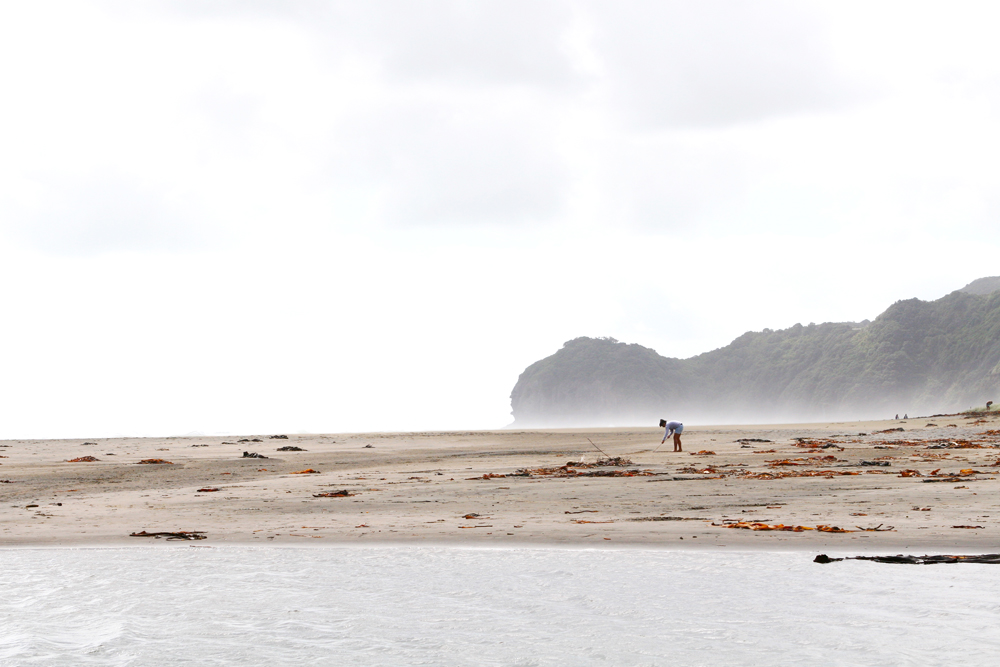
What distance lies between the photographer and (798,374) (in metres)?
129

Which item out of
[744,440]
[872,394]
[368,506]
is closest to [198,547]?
[368,506]

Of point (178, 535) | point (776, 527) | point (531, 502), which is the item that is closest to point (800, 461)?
point (531, 502)

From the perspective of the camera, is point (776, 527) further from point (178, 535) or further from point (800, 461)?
point (800, 461)

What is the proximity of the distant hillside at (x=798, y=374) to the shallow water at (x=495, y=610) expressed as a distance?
299 ft

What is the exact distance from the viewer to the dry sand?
880cm

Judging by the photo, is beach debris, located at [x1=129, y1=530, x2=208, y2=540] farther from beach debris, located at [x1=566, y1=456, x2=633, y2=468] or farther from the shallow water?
beach debris, located at [x1=566, y1=456, x2=633, y2=468]

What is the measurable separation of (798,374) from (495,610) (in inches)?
5222

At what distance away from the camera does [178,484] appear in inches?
607

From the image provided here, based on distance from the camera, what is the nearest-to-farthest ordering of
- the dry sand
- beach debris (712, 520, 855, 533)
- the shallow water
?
the shallow water
beach debris (712, 520, 855, 533)
the dry sand

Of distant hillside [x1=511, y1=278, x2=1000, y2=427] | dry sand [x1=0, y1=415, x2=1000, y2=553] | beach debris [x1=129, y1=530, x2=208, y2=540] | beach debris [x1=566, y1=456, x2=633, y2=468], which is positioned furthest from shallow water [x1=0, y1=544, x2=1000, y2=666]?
distant hillside [x1=511, y1=278, x2=1000, y2=427]

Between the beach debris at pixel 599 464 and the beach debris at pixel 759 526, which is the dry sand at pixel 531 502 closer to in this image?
the beach debris at pixel 759 526

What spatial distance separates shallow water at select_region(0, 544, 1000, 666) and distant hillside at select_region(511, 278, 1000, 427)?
299ft

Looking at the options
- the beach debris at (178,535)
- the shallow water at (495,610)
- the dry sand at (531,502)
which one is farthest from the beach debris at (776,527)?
the beach debris at (178,535)

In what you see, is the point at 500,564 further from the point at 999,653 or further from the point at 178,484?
the point at 178,484
